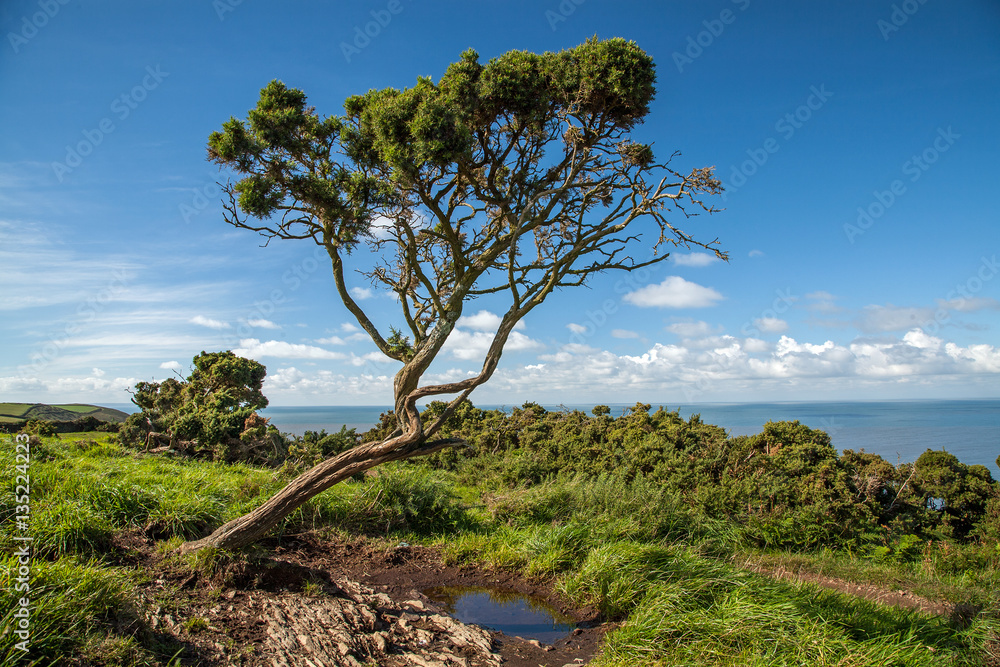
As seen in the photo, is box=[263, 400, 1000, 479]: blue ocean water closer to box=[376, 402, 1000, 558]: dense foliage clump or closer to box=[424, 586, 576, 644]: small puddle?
box=[376, 402, 1000, 558]: dense foliage clump

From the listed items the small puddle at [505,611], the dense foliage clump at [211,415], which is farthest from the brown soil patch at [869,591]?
the dense foliage clump at [211,415]

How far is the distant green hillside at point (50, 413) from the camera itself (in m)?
12.5

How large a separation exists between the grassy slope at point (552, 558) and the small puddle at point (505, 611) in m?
0.40

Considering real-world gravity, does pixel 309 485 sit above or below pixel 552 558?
above

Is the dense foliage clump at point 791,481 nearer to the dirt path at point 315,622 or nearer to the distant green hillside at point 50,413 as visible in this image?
the dirt path at point 315,622

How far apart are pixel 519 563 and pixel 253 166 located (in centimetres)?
561

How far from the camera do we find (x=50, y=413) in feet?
45.8

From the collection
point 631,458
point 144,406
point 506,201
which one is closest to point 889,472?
point 631,458

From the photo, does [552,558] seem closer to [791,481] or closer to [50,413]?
[791,481]

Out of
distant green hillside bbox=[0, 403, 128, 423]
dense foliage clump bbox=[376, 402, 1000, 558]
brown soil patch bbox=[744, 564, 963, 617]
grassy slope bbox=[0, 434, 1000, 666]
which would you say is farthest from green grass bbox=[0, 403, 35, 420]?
brown soil patch bbox=[744, 564, 963, 617]

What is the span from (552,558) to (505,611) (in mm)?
993

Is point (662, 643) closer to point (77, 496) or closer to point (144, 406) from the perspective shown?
point (77, 496)

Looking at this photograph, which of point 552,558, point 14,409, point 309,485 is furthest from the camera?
point 14,409

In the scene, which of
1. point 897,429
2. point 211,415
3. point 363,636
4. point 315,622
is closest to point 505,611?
point 363,636
